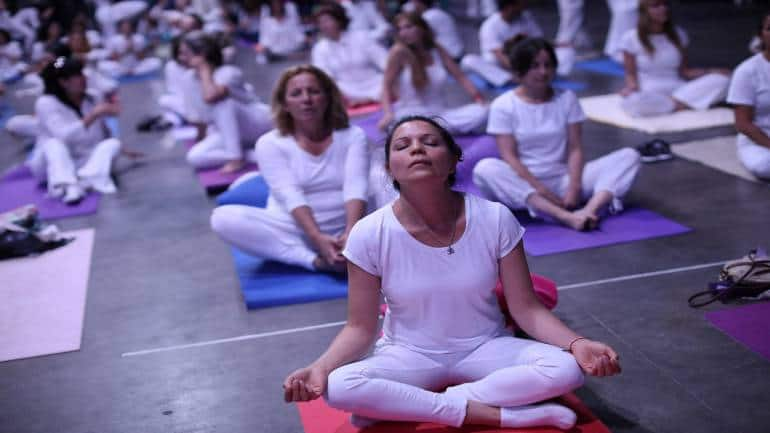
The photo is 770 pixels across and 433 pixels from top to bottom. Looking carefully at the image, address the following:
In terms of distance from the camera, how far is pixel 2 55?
1329 cm

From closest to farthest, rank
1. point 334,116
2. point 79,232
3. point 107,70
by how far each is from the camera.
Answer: point 334,116, point 79,232, point 107,70

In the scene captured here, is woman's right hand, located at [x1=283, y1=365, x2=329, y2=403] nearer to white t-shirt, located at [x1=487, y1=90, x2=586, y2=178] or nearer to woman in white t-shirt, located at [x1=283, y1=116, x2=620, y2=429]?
woman in white t-shirt, located at [x1=283, y1=116, x2=620, y2=429]

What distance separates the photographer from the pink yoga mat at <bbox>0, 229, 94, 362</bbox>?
353 centimetres

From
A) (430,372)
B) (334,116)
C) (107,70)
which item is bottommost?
(107,70)

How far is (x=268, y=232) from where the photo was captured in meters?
4.04

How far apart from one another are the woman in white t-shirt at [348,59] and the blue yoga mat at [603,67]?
2.38 metres

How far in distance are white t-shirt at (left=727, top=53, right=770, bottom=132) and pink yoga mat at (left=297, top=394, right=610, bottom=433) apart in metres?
2.74

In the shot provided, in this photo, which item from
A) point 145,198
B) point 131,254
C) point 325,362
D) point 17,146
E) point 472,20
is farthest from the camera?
point 472,20

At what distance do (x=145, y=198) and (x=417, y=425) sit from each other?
373 cm

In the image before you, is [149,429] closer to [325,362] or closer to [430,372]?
[325,362]

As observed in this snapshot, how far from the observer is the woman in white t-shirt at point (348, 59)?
7941 millimetres

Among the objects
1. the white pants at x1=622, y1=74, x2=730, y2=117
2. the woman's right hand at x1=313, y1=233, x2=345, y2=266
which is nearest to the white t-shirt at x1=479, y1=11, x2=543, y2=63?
the white pants at x1=622, y1=74, x2=730, y2=117

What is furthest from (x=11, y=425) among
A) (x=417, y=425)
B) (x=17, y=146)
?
(x=17, y=146)

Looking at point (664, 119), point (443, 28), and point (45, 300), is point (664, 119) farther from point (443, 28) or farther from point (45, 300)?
point (45, 300)
